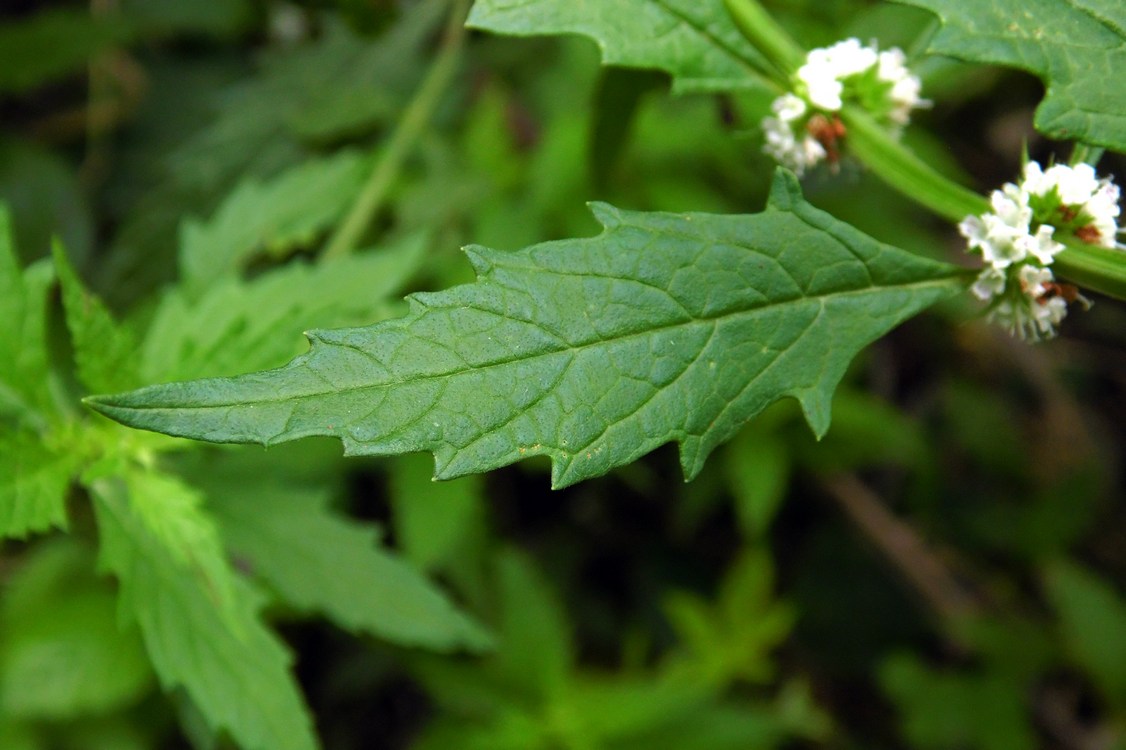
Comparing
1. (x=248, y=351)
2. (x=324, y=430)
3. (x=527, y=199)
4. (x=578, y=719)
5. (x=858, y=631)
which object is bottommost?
(x=858, y=631)

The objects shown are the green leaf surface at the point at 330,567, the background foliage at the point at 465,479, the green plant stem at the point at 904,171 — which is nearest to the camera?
the green plant stem at the point at 904,171

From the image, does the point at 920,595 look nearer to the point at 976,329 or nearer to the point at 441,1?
the point at 976,329

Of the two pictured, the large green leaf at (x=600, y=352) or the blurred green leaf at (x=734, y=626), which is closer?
the large green leaf at (x=600, y=352)

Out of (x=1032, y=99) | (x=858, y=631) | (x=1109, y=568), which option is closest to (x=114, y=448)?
(x=858, y=631)

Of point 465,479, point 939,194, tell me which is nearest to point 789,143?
point 939,194

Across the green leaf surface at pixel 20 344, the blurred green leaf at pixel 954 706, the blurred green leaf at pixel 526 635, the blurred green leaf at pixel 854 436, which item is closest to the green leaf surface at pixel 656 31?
the green leaf surface at pixel 20 344

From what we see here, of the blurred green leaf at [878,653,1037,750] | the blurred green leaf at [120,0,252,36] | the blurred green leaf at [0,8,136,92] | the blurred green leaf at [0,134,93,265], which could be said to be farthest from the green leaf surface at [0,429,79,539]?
the blurred green leaf at [878,653,1037,750]

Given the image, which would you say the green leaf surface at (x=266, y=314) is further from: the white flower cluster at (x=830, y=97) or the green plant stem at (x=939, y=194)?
the green plant stem at (x=939, y=194)
